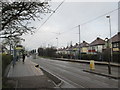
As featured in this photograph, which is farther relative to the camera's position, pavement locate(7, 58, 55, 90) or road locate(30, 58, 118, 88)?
road locate(30, 58, 118, 88)

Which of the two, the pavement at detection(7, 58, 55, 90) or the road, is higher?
the pavement at detection(7, 58, 55, 90)

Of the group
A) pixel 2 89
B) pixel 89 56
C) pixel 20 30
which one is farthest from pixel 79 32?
pixel 2 89

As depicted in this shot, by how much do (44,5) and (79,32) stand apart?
3570cm

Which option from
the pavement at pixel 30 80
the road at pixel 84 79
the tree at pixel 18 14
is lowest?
the road at pixel 84 79

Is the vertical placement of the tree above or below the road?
above

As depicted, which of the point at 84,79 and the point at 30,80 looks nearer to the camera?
the point at 30,80

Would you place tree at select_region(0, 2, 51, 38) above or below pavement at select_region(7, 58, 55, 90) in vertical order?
above

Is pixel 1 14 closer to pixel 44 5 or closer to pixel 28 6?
pixel 28 6

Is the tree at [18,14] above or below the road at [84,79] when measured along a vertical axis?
above

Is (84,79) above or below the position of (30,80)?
below

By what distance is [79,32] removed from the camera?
149 feet

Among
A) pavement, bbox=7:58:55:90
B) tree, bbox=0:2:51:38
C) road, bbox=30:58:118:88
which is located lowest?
road, bbox=30:58:118:88

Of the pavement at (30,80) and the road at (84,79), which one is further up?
the pavement at (30,80)

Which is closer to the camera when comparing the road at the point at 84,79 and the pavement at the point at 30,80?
the pavement at the point at 30,80
